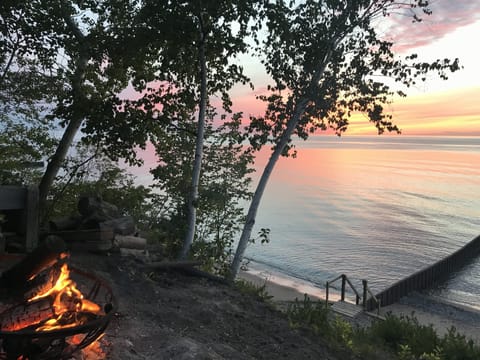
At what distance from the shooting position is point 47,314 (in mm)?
3791

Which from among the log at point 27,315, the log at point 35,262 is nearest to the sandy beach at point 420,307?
the log at point 35,262

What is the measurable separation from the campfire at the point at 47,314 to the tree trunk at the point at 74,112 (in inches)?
266

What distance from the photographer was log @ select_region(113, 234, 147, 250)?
320 inches

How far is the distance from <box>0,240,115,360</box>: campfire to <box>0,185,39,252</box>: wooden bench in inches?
112

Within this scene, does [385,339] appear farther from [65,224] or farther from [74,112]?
[74,112]

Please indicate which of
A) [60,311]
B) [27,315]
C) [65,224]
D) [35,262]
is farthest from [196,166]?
[27,315]

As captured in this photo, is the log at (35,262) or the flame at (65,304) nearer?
the flame at (65,304)

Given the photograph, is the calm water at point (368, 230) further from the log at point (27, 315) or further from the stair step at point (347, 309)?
the log at point (27, 315)

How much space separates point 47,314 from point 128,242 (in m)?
4.61

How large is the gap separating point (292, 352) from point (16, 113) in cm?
1295

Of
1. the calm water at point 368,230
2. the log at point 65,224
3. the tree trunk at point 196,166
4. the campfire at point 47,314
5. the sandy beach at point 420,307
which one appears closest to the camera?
the campfire at point 47,314

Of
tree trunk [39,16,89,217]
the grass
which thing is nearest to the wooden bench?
tree trunk [39,16,89,217]

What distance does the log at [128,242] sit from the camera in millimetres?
8117

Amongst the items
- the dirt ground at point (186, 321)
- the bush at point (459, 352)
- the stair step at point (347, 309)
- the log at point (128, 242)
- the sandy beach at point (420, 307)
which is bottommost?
the sandy beach at point (420, 307)
